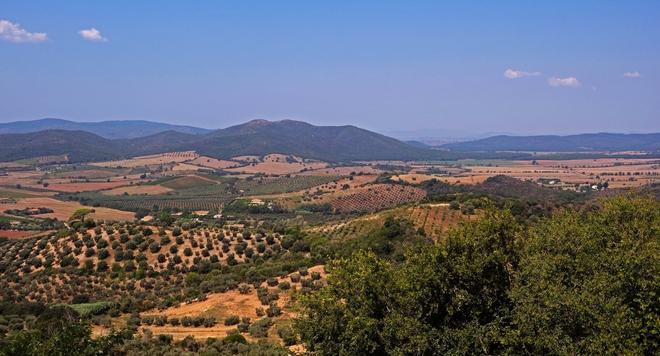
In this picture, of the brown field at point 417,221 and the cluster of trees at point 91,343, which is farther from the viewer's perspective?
the brown field at point 417,221

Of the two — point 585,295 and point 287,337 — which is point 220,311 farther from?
point 585,295

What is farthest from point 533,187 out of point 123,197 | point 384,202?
point 123,197

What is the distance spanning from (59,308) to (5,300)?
14.4 metres

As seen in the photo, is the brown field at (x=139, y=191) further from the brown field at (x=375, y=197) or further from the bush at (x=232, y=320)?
the bush at (x=232, y=320)

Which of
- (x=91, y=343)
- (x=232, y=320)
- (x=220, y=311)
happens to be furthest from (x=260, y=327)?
(x=91, y=343)

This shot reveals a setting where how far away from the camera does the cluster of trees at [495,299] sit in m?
18.1

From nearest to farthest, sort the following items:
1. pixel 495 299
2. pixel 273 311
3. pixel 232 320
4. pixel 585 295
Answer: pixel 585 295 < pixel 495 299 < pixel 232 320 < pixel 273 311

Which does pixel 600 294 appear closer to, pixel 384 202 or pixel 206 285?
pixel 206 285

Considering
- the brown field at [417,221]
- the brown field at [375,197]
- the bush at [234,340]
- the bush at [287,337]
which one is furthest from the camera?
the brown field at [375,197]

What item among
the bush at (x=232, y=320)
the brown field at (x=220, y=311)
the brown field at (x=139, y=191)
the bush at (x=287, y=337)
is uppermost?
the bush at (x=287, y=337)

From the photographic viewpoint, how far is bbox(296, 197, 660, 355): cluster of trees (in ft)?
59.4

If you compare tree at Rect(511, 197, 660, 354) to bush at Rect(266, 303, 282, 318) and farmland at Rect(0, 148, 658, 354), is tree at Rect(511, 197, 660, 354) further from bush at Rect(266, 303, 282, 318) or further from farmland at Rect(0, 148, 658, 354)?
bush at Rect(266, 303, 282, 318)

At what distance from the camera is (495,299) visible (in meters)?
21.6

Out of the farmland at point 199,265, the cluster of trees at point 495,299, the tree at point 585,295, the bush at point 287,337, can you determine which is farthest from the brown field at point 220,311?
the tree at point 585,295
